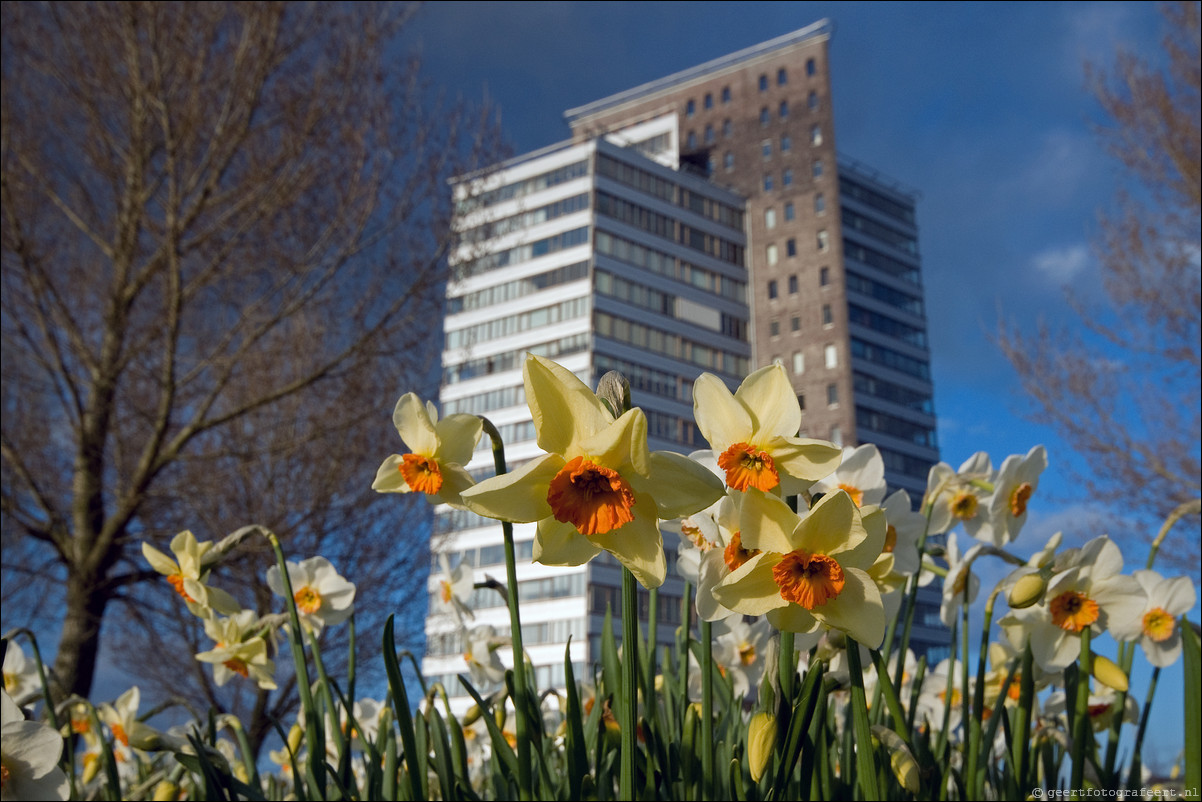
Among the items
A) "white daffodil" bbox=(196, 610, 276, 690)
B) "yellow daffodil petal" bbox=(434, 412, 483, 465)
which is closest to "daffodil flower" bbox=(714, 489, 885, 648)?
"yellow daffodil petal" bbox=(434, 412, 483, 465)

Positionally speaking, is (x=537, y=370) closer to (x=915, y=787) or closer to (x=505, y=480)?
(x=505, y=480)

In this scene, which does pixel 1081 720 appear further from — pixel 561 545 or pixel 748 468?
pixel 561 545

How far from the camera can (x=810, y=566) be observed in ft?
2.67

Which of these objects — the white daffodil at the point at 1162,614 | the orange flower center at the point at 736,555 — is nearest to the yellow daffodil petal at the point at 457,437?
the orange flower center at the point at 736,555

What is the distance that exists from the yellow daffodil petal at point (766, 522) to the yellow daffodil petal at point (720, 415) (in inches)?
2.7

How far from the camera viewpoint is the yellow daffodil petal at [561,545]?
2.50 ft

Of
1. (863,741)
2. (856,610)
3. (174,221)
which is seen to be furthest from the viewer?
(174,221)

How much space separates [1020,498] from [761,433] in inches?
35.7

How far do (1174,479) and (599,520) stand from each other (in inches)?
363

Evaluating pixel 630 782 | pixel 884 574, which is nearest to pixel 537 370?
pixel 630 782

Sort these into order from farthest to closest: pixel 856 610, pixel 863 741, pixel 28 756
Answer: pixel 28 756 → pixel 863 741 → pixel 856 610

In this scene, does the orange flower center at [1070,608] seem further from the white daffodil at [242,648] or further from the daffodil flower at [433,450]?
the white daffodil at [242,648]

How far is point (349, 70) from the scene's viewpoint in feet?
22.2

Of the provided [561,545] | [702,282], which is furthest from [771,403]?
[702,282]
